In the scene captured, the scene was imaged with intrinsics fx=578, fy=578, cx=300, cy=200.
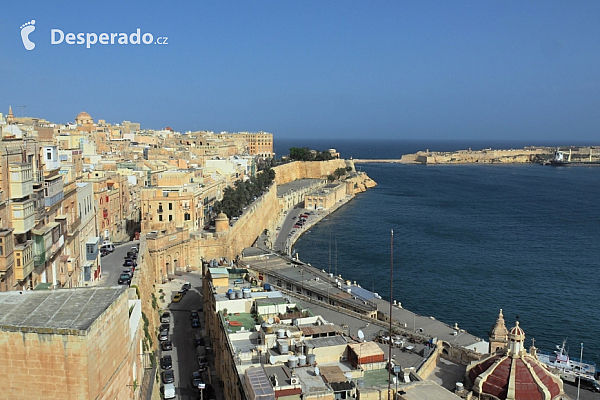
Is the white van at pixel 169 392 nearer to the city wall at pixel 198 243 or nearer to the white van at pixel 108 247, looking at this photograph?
the city wall at pixel 198 243

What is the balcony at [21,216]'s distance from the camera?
13.1m

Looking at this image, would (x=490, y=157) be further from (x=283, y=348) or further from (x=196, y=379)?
(x=283, y=348)

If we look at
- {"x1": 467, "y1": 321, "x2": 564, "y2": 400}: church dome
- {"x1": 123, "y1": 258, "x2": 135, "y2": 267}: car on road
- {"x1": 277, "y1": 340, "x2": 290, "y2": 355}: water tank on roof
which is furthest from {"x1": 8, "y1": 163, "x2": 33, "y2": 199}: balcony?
{"x1": 467, "y1": 321, "x2": 564, "y2": 400}: church dome

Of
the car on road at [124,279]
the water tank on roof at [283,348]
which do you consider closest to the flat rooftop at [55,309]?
the water tank on roof at [283,348]

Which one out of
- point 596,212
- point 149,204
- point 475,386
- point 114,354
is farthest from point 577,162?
point 114,354

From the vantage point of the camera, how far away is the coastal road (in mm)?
19997

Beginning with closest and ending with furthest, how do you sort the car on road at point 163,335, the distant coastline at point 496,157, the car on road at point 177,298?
1. the car on road at point 163,335
2. the car on road at point 177,298
3. the distant coastline at point 496,157

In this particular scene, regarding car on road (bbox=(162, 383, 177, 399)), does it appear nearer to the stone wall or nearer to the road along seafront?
the stone wall

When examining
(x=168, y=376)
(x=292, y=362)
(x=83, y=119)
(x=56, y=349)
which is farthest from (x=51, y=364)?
(x=83, y=119)

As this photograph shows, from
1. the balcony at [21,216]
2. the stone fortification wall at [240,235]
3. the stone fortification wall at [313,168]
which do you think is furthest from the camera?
the stone fortification wall at [313,168]

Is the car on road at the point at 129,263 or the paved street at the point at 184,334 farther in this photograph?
the car on road at the point at 129,263

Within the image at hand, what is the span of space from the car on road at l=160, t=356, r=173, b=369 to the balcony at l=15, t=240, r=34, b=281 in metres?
5.93

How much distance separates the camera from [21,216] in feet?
43.4

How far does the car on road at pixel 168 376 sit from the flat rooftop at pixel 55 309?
9.12m
